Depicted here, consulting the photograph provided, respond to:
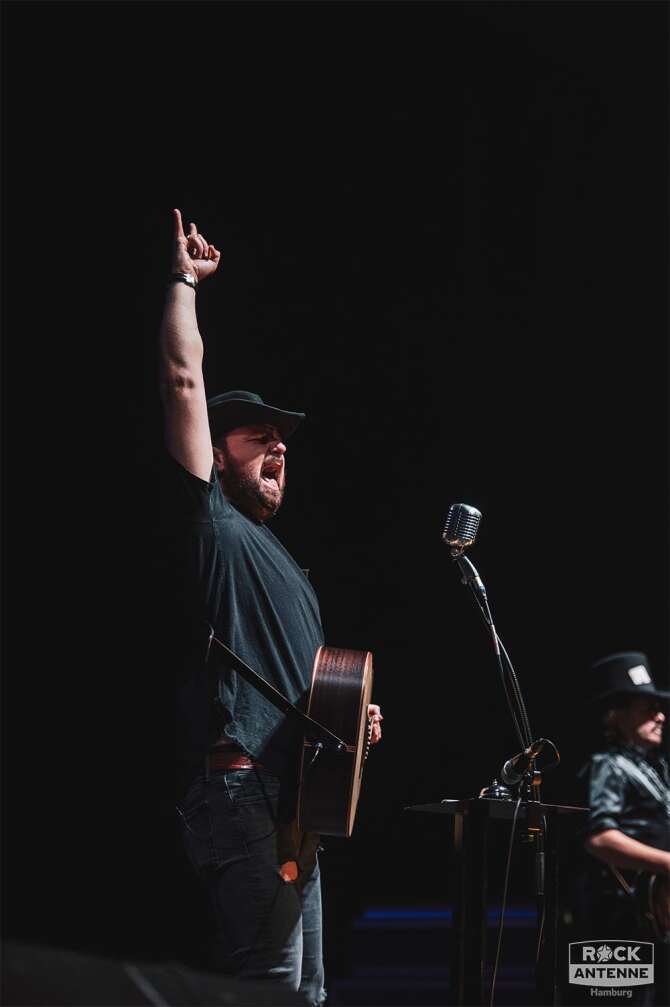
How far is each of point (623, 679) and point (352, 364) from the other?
1.72 meters

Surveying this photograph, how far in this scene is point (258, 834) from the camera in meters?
2.25

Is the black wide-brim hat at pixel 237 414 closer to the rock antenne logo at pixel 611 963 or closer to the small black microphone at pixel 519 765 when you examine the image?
the small black microphone at pixel 519 765

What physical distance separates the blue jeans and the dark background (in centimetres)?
126

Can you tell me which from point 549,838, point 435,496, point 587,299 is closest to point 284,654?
point 549,838

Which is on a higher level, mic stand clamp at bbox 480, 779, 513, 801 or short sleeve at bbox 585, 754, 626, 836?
mic stand clamp at bbox 480, 779, 513, 801

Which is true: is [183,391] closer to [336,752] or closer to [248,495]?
[248,495]

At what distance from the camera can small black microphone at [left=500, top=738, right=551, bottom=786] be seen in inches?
93.7

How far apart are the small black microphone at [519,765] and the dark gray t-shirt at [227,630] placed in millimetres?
462

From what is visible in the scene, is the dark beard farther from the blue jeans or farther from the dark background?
the dark background

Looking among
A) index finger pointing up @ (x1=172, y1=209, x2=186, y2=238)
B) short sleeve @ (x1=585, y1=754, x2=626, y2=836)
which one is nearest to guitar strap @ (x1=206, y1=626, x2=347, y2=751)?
index finger pointing up @ (x1=172, y1=209, x2=186, y2=238)

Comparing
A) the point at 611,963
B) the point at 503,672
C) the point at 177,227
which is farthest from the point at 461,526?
the point at 611,963

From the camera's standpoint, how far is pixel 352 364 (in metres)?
4.67

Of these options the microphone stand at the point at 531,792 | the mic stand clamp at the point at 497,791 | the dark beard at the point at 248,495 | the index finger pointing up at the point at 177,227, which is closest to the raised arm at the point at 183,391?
the index finger pointing up at the point at 177,227

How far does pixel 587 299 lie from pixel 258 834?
11.8 feet
